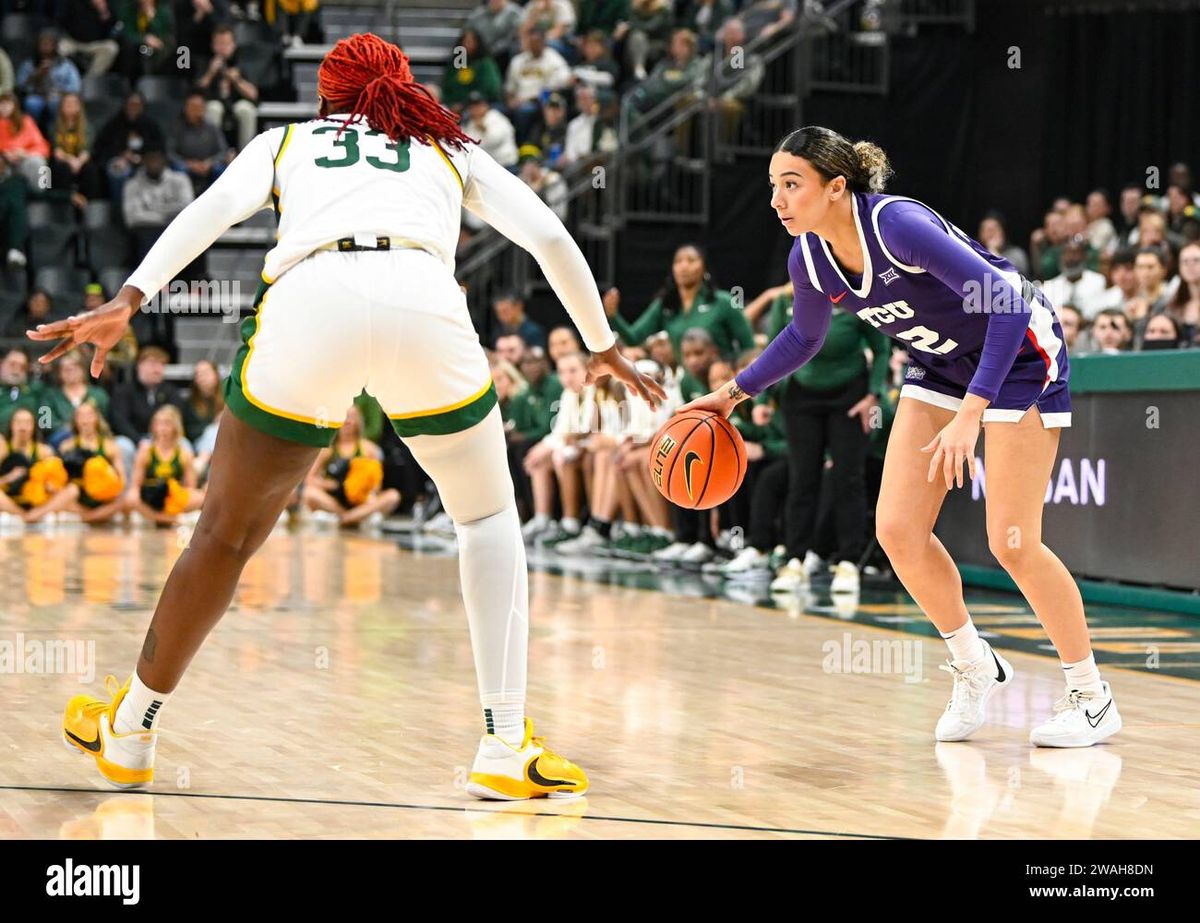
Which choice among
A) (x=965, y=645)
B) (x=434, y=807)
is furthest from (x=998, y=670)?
(x=434, y=807)

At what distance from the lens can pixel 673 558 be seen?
40.0 feet

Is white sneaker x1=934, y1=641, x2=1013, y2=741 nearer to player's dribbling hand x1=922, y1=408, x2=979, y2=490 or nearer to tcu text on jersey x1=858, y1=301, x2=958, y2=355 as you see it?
player's dribbling hand x1=922, y1=408, x2=979, y2=490

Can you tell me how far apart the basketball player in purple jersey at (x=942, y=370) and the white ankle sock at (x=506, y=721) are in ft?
4.82

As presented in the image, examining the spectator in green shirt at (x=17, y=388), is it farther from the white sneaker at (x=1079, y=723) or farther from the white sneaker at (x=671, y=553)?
the white sneaker at (x=1079, y=723)

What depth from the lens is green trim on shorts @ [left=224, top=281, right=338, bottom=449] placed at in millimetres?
4242

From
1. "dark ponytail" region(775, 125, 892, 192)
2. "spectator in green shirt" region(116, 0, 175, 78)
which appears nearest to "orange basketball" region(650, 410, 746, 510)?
"dark ponytail" region(775, 125, 892, 192)

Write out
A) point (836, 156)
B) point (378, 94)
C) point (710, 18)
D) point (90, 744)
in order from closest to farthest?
point (378, 94) < point (90, 744) < point (836, 156) < point (710, 18)

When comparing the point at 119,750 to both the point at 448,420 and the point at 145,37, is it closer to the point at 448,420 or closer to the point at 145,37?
the point at 448,420

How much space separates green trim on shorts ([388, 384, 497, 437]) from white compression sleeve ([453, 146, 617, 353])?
340 mm

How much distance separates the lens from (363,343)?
4199 mm

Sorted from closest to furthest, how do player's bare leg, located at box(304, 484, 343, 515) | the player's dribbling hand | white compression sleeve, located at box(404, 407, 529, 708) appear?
white compression sleeve, located at box(404, 407, 529, 708) < the player's dribbling hand < player's bare leg, located at box(304, 484, 343, 515)

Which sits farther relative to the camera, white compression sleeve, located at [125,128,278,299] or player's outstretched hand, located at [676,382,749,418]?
player's outstretched hand, located at [676,382,749,418]

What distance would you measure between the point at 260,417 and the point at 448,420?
1.49 ft

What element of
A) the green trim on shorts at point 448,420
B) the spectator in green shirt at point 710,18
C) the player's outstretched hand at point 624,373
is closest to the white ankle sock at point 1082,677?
the player's outstretched hand at point 624,373
